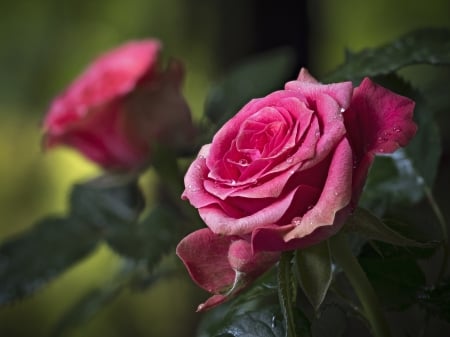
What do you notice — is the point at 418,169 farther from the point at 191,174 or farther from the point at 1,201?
the point at 1,201

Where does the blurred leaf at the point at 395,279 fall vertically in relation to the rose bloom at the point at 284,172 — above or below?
below

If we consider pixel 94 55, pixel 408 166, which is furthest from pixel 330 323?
pixel 94 55

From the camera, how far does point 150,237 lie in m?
0.57

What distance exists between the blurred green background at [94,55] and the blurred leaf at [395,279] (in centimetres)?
76

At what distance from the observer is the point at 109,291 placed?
2.13ft

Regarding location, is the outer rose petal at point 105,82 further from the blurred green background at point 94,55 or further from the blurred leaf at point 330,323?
the blurred green background at point 94,55

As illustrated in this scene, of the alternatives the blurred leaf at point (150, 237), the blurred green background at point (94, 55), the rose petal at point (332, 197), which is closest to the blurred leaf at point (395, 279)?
the rose petal at point (332, 197)

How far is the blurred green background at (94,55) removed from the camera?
1.16 m

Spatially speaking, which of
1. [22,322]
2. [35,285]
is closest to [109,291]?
[35,285]

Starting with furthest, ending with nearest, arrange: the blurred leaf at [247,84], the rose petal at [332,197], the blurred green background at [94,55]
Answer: the blurred green background at [94,55] < the blurred leaf at [247,84] < the rose petal at [332,197]

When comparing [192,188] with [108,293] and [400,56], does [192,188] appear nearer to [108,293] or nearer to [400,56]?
[400,56]

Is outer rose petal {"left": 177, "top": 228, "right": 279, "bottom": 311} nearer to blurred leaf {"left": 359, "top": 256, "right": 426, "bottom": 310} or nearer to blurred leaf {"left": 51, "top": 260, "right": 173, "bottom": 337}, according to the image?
blurred leaf {"left": 359, "top": 256, "right": 426, "bottom": 310}

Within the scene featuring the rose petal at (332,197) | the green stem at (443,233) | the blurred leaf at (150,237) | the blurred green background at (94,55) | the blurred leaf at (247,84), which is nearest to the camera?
the rose petal at (332,197)

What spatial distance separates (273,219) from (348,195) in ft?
0.10
